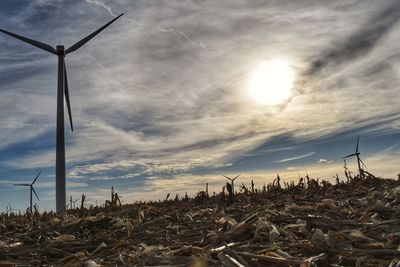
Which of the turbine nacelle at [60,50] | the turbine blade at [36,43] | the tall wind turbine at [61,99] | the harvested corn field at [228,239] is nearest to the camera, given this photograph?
the harvested corn field at [228,239]

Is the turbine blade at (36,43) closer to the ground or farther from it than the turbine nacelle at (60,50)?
farther from it

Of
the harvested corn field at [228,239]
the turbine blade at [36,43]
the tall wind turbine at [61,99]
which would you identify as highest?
the turbine blade at [36,43]

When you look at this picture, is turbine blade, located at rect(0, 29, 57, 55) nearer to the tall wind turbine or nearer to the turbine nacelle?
the tall wind turbine

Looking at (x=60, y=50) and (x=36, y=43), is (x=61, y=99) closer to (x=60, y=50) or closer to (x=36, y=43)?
(x=60, y=50)

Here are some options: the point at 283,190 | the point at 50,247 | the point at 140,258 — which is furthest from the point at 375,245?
the point at 283,190

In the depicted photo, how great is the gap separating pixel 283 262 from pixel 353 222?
9.30ft

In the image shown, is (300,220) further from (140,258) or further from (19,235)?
(19,235)

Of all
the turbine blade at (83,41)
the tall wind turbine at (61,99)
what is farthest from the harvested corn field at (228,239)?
the turbine blade at (83,41)

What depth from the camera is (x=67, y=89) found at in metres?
45.1

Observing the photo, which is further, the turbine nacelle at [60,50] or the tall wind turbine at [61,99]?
the turbine nacelle at [60,50]

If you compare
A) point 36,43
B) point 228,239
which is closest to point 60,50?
point 36,43


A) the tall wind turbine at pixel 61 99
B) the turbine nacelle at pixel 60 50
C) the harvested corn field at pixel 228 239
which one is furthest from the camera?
the turbine nacelle at pixel 60 50

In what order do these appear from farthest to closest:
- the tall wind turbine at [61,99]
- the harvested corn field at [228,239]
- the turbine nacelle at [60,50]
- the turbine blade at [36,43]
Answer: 1. the turbine nacelle at [60,50]
2. the turbine blade at [36,43]
3. the tall wind turbine at [61,99]
4. the harvested corn field at [228,239]

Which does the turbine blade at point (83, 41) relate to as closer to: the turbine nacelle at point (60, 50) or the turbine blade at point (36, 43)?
the turbine nacelle at point (60, 50)
